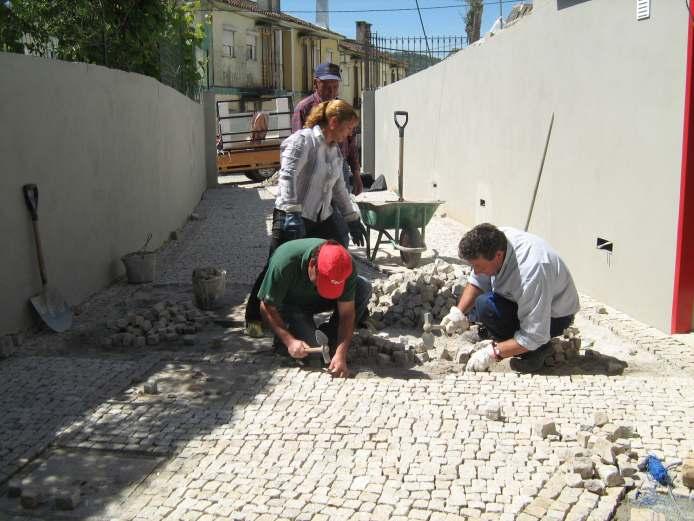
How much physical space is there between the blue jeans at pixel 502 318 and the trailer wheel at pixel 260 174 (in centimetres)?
1689

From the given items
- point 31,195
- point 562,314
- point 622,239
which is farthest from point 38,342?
point 622,239

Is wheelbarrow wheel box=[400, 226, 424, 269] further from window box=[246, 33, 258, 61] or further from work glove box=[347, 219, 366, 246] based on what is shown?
window box=[246, 33, 258, 61]

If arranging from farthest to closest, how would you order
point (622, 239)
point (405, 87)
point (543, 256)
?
point (405, 87)
point (622, 239)
point (543, 256)

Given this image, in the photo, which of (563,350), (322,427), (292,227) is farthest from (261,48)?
(322,427)

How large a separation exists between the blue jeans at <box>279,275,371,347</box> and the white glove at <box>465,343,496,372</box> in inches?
35.0

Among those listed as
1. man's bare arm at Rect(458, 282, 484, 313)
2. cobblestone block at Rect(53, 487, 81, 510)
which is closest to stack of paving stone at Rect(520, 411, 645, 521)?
man's bare arm at Rect(458, 282, 484, 313)

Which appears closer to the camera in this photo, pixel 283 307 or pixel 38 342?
pixel 283 307

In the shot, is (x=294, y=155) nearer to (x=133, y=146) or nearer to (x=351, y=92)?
(x=133, y=146)

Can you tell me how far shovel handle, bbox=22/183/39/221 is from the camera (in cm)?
543

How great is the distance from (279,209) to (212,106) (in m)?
14.3

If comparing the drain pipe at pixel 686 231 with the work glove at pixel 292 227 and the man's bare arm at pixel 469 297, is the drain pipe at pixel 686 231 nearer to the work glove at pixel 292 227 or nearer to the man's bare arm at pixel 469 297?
the man's bare arm at pixel 469 297

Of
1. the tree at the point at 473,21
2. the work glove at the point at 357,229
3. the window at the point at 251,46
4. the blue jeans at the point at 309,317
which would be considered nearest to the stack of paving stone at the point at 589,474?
the blue jeans at the point at 309,317

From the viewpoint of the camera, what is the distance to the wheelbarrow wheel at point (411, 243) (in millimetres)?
8062

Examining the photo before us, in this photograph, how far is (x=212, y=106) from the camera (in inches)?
749
